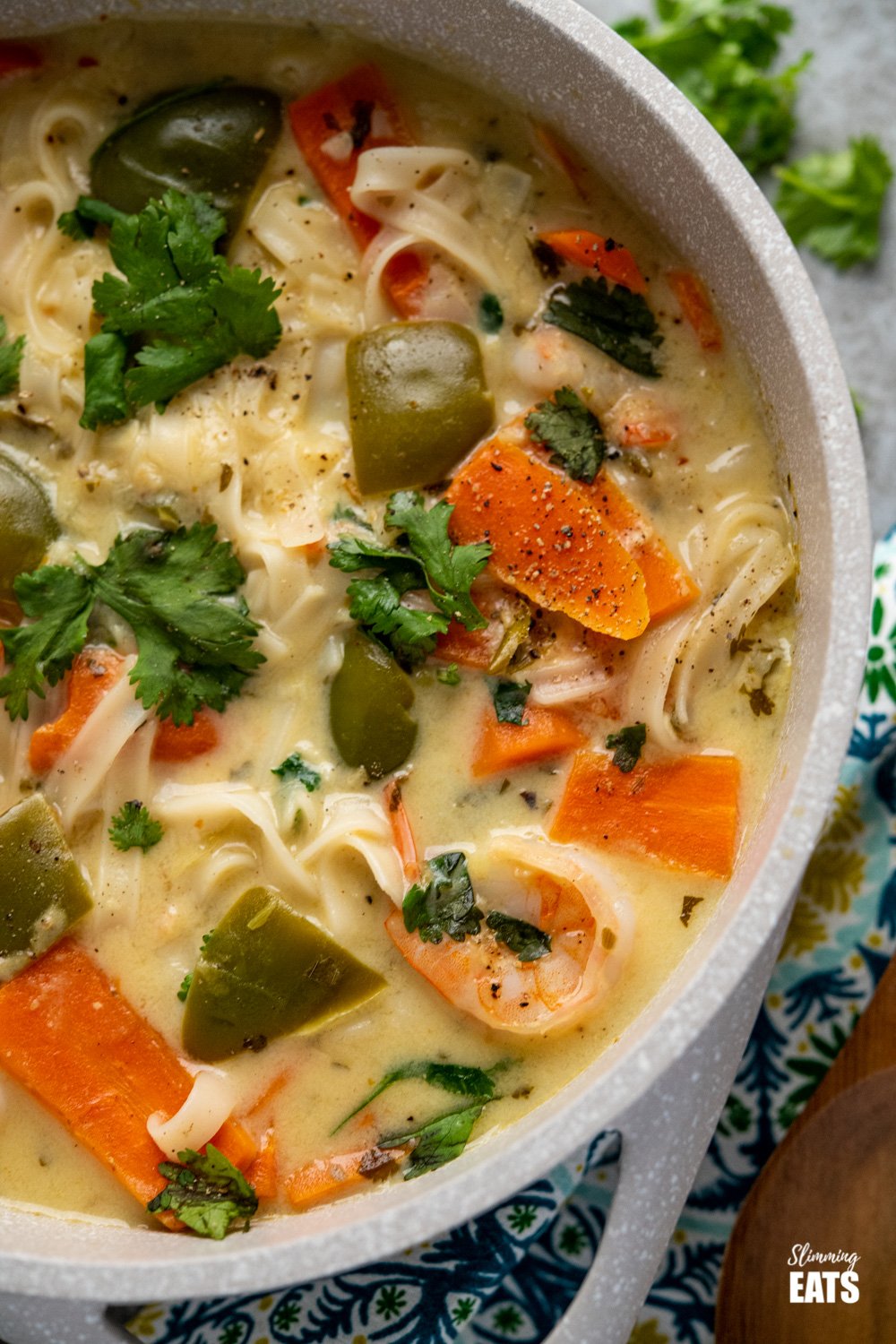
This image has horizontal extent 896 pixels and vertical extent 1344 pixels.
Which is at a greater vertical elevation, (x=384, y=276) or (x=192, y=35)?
(x=192, y=35)

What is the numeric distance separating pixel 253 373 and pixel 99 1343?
2106 mm

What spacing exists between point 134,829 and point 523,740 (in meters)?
0.88

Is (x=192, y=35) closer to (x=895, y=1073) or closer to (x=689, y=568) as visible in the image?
(x=689, y=568)

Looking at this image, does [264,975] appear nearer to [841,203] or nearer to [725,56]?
[841,203]

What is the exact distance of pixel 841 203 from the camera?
3.93 metres

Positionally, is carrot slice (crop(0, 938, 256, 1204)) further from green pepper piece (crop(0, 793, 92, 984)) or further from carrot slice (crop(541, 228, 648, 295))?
carrot slice (crop(541, 228, 648, 295))

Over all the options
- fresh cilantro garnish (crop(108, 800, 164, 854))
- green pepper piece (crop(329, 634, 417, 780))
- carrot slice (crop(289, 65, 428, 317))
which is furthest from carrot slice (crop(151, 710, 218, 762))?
carrot slice (crop(289, 65, 428, 317))

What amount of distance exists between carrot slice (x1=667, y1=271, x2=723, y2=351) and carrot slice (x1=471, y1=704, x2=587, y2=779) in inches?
36.2

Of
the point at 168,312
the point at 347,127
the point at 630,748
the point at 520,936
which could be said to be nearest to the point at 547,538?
the point at 630,748

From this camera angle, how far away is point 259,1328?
3.25 m

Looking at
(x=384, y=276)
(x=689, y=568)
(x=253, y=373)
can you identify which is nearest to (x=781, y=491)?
(x=689, y=568)

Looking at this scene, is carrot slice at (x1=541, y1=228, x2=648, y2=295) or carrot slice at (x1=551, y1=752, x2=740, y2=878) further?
carrot slice at (x1=541, y1=228, x2=648, y2=295)

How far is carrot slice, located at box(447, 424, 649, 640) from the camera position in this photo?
305 centimetres

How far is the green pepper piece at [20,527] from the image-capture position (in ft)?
10.2
